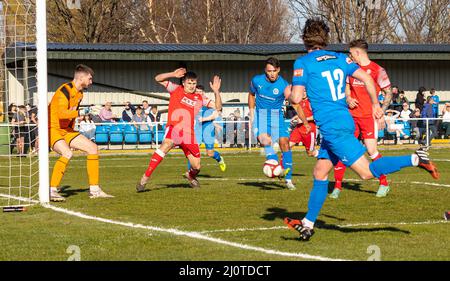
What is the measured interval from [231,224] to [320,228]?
1.11 m

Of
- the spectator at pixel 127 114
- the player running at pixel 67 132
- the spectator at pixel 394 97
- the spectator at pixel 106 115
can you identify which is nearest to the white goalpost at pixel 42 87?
the player running at pixel 67 132

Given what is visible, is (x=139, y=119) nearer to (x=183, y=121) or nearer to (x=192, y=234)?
(x=183, y=121)

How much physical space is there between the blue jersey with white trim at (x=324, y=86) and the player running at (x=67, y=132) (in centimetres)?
534

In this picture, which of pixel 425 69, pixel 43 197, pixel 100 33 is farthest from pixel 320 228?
pixel 100 33

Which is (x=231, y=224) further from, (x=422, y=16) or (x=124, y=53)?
(x=422, y=16)

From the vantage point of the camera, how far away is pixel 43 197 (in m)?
13.9

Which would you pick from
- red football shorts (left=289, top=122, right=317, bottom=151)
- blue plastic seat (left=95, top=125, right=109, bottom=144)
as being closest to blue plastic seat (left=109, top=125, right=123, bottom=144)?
blue plastic seat (left=95, top=125, right=109, bottom=144)

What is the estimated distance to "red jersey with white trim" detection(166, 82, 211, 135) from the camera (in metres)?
16.0

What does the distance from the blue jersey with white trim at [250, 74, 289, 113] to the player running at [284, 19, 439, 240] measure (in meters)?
5.95

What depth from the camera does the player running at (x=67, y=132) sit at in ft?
47.7

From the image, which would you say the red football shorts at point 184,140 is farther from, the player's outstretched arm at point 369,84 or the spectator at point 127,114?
the spectator at point 127,114

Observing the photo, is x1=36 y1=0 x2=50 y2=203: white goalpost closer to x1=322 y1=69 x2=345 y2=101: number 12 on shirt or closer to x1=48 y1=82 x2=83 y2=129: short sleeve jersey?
x1=48 y1=82 x2=83 y2=129: short sleeve jersey

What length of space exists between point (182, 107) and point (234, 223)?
5.11 metres
